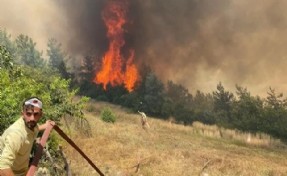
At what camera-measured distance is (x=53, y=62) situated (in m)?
76.9

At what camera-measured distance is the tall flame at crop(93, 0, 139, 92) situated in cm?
6642

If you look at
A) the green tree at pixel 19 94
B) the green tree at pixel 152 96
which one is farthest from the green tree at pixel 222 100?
the green tree at pixel 19 94

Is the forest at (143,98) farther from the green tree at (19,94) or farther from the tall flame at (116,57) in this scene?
the tall flame at (116,57)

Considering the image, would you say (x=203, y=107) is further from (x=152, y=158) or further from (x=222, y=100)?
(x=152, y=158)

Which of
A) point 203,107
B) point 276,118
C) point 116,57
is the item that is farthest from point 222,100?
point 116,57

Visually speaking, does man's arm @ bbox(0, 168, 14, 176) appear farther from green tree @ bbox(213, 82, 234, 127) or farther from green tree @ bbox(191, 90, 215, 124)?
green tree @ bbox(213, 82, 234, 127)

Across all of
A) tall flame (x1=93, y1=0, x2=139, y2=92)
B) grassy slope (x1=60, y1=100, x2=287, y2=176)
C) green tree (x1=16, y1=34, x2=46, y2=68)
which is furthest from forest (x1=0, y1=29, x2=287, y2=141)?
grassy slope (x1=60, y1=100, x2=287, y2=176)

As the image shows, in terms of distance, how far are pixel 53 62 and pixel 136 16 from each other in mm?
20498

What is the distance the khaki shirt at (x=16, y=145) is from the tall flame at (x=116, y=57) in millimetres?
55389

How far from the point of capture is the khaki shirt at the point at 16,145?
14.9 ft

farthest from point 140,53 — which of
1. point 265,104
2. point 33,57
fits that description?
point 265,104

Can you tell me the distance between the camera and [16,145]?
15.3 ft

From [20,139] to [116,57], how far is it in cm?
7168

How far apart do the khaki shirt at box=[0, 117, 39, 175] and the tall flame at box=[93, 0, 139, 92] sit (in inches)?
2181
